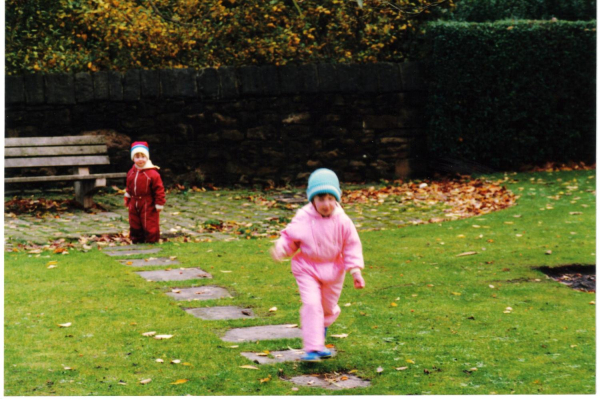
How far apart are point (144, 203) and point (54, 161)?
3241 mm

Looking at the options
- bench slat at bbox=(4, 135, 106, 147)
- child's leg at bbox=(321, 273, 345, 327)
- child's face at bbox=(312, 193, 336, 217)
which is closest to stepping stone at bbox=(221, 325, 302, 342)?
child's leg at bbox=(321, 273, 345, 327)

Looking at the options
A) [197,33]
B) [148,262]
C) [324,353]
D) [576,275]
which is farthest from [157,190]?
[197,33]

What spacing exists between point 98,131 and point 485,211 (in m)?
5.92

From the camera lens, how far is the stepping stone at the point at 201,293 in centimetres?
661

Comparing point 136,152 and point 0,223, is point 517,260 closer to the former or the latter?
point 136,152

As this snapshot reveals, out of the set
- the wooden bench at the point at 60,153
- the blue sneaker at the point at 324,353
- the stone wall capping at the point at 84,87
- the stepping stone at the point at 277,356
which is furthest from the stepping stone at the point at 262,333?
the stone wall capping at the point at 84,87

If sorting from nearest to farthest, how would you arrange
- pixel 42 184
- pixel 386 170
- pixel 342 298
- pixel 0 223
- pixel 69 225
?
pixel 0 223 < pixel 342 298 < pixel 69 225 < pixel 42 184 < pixel 386 170

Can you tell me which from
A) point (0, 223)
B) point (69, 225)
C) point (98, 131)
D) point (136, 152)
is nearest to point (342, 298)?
point (0, 223)

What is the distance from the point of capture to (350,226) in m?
5.02

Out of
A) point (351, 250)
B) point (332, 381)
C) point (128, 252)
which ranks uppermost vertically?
point (351, 250)

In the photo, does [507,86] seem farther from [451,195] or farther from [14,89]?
[14,89]

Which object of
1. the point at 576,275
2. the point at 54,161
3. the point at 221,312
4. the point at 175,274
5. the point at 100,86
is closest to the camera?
the point at 221,312

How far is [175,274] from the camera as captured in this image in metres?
7.47

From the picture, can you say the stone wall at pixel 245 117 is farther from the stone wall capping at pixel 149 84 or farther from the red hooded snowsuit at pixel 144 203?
the red hooded snowsuit at pixel 144 203
